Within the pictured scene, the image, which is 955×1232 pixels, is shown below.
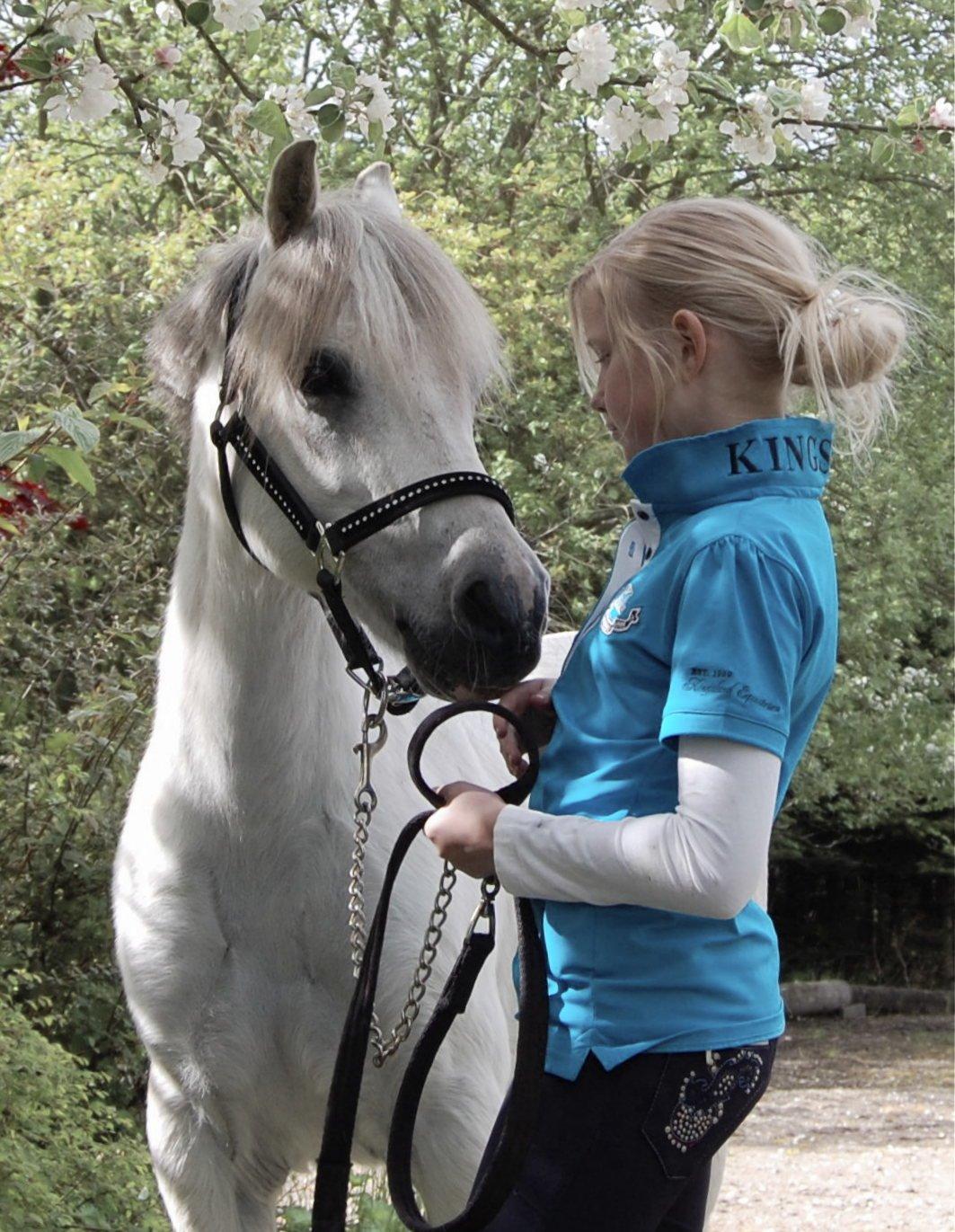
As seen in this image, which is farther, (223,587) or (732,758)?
(223,587)

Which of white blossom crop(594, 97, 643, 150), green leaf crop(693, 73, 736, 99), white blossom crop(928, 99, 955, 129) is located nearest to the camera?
green leaf crop(693, 73, 736, 99)

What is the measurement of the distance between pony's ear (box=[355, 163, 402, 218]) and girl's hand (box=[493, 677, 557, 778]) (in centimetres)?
104

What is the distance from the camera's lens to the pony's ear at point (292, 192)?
6.70ft

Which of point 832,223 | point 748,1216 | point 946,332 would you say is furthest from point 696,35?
point 748,1216

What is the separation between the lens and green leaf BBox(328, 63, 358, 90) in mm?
2865

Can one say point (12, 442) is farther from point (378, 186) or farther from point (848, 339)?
point (848, 339)

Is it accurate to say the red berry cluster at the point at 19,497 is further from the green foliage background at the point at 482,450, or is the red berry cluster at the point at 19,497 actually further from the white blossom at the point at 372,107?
the white blossom at the point at 372,107

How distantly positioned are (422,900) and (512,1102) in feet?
2.77

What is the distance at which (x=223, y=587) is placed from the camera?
2.25 meters

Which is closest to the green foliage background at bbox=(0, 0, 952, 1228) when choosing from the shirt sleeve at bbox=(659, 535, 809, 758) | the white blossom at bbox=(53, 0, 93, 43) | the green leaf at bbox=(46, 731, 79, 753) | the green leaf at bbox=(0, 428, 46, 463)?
the green leaf at bbox=(46, 731, 79, 753)

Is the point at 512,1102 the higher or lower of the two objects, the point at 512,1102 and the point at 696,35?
the lower

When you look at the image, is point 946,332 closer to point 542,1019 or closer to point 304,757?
point 304,757

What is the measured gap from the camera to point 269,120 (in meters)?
2.77

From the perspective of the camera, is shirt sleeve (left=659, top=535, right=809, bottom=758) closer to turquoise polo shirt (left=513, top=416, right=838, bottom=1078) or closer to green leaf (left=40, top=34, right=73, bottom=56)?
turquoise polo shirt (left=513, top=416, right=838, bottom=1078)
